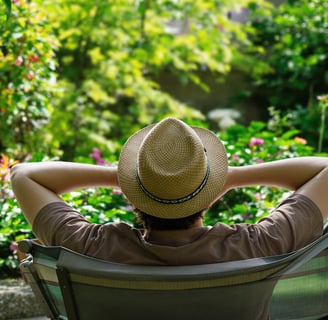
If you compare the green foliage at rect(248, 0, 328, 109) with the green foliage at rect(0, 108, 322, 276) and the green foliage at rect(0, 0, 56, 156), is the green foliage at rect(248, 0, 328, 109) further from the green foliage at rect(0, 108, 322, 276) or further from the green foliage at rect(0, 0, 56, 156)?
the green foliage at rect(0, 0, 56, 156)

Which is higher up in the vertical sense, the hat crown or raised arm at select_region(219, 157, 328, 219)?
the hat crown

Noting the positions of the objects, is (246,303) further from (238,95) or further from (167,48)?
(238,95)

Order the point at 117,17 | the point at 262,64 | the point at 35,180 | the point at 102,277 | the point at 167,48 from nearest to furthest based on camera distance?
the point at 102,277 → the point at 35,180 → the point at 117,17 → the point at 167,48 → the point at 262,64

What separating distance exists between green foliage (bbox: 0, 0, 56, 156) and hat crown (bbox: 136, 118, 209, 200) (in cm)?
261

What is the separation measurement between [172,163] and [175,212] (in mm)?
114

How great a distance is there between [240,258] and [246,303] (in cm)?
11

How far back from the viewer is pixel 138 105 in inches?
296

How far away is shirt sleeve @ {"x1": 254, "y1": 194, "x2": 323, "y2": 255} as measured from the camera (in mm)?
1715

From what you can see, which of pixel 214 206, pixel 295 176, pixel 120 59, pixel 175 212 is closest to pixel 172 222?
pixel 175 212

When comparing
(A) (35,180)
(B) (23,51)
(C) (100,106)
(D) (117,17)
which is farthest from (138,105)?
(A) (35,180)

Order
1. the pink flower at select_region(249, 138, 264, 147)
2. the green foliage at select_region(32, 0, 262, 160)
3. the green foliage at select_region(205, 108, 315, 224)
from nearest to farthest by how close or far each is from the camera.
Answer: the green foliage at select_region(205, 108, 315, 224), the pink flower at select_region(249, 138, 264, 147), the green foliage at select_region(32, 0, 262, 160)

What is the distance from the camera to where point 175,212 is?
66.4 inches

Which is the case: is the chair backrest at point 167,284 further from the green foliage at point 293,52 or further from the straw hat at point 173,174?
the green foliage at point 293,52

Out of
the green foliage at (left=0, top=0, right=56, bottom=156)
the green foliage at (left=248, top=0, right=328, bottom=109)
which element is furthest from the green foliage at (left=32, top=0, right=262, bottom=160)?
the green foliage at (left=0, top=0, right=56, bottom=156)
